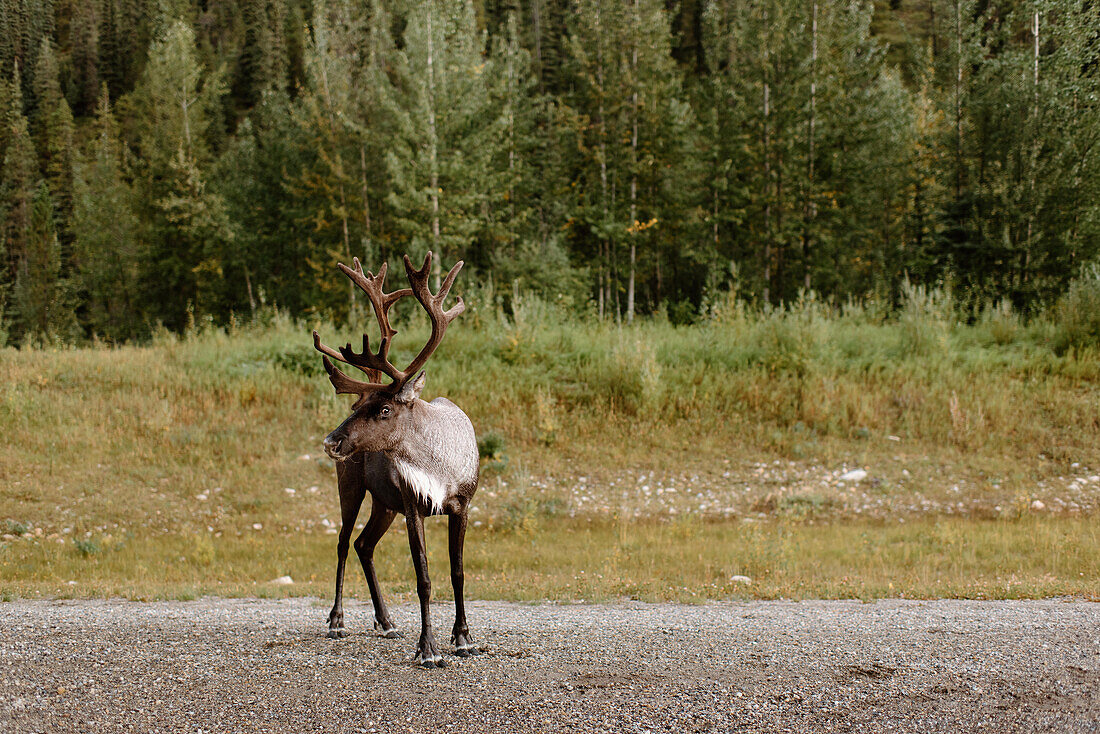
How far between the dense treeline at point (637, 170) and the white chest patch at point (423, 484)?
17704 mm

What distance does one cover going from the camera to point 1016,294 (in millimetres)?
23062

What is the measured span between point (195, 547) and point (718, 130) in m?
28.5

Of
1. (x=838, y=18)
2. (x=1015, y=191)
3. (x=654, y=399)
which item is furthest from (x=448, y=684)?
(x=838, y=18)

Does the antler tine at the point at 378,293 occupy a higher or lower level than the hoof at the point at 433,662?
higher

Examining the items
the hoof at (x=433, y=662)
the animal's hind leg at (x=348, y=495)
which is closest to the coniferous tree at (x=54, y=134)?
the animal's hind leg at (x=348, y=495)

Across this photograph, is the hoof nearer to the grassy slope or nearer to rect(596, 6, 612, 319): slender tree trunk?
the grassy slope

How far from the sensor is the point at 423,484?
498 cm

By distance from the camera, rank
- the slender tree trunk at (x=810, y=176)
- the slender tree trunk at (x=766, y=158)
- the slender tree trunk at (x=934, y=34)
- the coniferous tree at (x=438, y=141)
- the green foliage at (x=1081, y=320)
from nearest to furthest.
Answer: the green foliage at (x=1081, y=320) → the slender tree trunk at (x=810, y=176) → the slender tree trunk at (x=766, y=158) → the coniferous tree at (x=438, y=141) → the slender tree trunk at (x=934, y=34)

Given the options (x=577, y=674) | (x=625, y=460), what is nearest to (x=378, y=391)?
(x=577, y=674)

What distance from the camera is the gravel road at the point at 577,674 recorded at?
4.15 m

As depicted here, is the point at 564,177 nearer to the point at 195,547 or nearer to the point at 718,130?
the point at 718,130

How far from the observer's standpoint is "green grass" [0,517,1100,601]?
793cm

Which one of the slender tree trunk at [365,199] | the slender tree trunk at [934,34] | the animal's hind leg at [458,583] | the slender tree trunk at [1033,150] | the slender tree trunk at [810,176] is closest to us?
Answer: the animal's hind leg at [458,583]

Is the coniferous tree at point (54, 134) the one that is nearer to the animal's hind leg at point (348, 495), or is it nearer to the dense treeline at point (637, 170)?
the dense treeline at point (637, 170)
